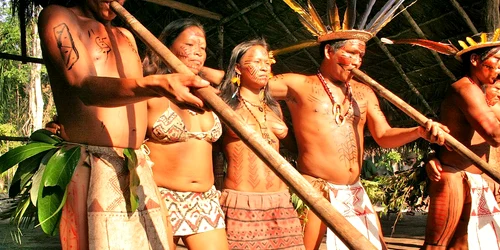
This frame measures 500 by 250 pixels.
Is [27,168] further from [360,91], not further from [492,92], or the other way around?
[492,92]

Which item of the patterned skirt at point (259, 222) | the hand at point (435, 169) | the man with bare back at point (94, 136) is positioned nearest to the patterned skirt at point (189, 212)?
the patterned skirt at point (259, 222)

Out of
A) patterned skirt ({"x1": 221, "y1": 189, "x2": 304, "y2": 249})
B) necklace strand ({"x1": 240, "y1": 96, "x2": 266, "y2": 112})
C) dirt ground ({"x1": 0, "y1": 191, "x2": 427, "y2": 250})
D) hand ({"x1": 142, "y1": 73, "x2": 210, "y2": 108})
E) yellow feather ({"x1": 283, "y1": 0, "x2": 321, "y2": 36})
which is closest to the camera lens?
hand ({"x1": 142, "y1": 73, "x2": 210, "y2": 108})

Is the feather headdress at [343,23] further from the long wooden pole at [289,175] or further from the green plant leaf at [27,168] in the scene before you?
the green plant leaf at [27,168]

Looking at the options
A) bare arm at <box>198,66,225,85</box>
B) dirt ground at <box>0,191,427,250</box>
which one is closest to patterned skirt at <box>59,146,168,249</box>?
bare arm at <box>198,66,225,85</box>

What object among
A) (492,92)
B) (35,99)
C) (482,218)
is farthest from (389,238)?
(35,99)

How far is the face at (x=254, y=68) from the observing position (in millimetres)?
3346

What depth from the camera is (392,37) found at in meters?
5.27

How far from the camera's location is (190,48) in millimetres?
2916

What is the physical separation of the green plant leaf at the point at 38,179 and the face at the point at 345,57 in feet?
6.58

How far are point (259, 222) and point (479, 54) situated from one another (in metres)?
1.95

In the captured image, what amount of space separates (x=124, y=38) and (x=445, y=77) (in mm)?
3946

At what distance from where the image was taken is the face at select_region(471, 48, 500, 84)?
359cm

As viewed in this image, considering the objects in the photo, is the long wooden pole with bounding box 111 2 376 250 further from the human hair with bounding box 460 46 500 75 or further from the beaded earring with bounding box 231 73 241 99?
the human hair with bounding box 460 46 500 75

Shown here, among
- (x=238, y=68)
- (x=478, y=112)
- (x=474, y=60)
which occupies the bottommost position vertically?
(x=478, y=112)
